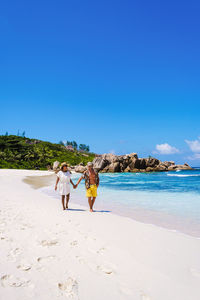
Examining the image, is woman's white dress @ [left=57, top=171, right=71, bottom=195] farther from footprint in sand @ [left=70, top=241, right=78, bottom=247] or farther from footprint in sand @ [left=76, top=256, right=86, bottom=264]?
footprint in sand @ [left=76, top=256, right=86, bottom=264]

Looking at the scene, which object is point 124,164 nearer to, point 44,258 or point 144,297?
point 44,258

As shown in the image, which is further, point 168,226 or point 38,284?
point 168,226

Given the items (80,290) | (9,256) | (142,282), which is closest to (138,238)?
(142,282)

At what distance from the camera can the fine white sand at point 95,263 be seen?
2611 millimetres

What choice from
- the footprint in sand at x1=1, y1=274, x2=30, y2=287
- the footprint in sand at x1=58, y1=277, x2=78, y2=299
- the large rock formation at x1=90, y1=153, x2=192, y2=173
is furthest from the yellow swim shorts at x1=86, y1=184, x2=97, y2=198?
Answer: the large rock formation at x1=90, y1=153, x2=192, y2=173

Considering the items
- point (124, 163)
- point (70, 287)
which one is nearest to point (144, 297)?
point (70, 287)

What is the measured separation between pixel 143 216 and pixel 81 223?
10.3 ft

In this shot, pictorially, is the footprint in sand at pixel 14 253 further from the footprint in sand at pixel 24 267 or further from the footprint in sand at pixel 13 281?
the footprint in sand at pixel 13 281

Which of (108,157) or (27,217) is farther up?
(108,157)

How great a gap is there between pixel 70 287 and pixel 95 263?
768mm

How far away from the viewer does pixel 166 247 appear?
14.2 feet

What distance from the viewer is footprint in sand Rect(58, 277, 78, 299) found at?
8.29ft

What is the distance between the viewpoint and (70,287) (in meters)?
2.68

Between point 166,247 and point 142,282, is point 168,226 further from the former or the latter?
point 142,282
